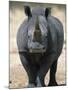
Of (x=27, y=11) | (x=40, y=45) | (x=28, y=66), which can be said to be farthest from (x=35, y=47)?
(x=27, y=11)

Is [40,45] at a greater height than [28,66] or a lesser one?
greater

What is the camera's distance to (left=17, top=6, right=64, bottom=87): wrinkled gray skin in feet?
4.56

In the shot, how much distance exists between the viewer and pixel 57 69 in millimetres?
1433

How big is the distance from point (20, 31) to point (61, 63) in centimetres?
39

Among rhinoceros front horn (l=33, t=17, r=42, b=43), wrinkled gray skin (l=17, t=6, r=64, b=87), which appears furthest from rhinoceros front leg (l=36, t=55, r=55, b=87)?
rhinoceros front horn (l=33, t=17, r=42, b=43)

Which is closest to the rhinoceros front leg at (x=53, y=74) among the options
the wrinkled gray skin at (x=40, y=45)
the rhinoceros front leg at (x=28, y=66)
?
the wrinkled gray skin at (x=40, y=45)

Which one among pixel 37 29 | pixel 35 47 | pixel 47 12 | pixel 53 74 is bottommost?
pixel 53 74

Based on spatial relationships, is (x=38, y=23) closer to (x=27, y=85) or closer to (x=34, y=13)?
Result: (x=34, y=13)

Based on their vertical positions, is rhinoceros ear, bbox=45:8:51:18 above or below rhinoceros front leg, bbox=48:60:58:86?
above

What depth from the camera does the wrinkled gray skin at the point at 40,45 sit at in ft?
4.56

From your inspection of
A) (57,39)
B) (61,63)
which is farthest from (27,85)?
(57,39)

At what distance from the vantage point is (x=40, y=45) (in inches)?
55.0

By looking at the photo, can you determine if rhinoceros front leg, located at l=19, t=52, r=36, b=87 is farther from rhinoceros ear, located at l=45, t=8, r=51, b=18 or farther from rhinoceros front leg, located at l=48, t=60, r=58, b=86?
rhinoceros ear, located at l=45, t=8, r=51, b=18

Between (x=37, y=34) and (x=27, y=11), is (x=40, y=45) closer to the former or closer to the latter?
(x=37, y=34)
